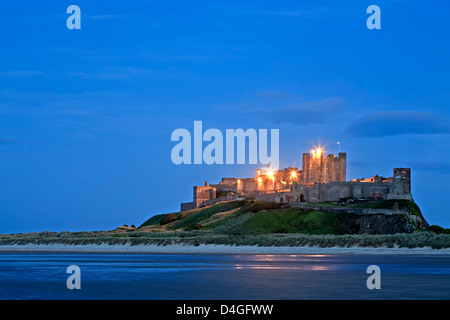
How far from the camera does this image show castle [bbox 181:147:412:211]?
100 m

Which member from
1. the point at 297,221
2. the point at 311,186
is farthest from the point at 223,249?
the point at 311,186

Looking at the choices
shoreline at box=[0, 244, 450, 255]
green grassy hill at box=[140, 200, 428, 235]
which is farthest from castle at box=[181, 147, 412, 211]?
shoreline at box=[0, 244, 450, 255]

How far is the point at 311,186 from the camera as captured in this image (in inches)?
4065

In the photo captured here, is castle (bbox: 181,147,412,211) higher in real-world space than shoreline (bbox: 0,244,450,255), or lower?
higher

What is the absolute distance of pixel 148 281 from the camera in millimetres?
28531

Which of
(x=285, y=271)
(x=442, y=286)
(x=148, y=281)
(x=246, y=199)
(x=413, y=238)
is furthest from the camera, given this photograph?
(x=246, y=199)

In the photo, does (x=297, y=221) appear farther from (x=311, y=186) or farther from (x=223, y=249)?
Answer: (x=223, y=249)

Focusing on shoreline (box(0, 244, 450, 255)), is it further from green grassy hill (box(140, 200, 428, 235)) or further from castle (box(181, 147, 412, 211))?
castle (box(181, 147, 412, 211))

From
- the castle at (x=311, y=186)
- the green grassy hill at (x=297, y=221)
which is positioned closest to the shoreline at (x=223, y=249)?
the green grassy hill at (x=297, y=221)

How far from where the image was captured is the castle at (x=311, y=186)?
100250 mm

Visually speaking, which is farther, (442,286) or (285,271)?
(285,271)
